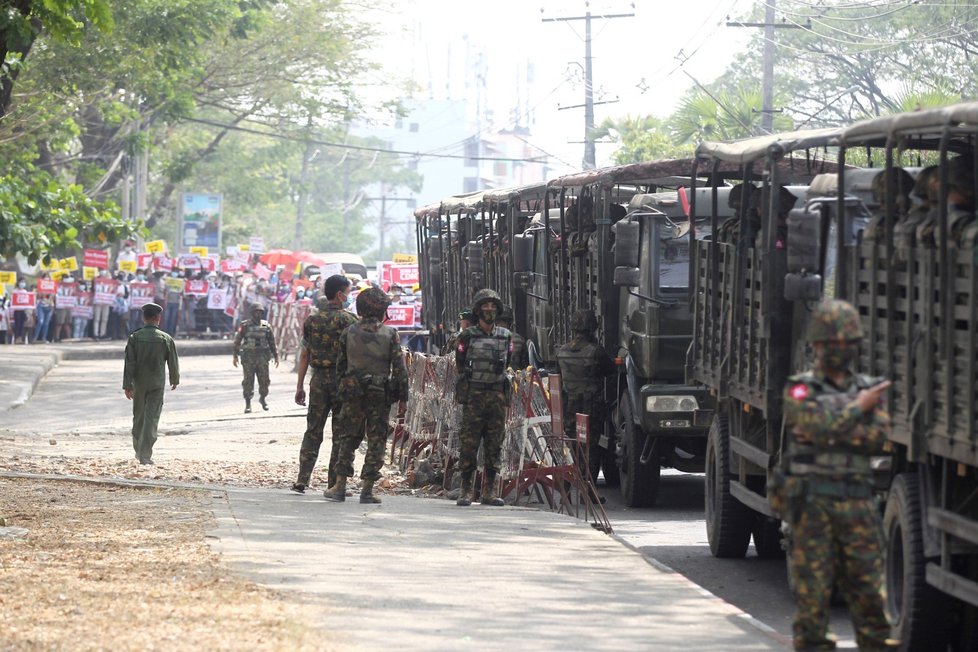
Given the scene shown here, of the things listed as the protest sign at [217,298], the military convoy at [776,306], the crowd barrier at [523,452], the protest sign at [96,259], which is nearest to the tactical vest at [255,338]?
the military convoy at [776,306]

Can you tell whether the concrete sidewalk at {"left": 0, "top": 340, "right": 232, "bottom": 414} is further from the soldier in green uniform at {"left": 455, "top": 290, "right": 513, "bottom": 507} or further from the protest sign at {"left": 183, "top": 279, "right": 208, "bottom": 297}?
the soldier in green uniform at {"left": 455, "top": 290, "right": 513, "bottom": 507}

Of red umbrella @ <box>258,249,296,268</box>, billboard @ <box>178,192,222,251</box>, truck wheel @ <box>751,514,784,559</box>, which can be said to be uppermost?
billboard @ <box>178,192,222,251</box>

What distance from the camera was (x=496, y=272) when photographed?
22219mm

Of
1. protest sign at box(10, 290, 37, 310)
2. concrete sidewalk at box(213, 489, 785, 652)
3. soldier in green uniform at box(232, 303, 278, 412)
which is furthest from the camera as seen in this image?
protest sign at box(10, 290, 37, 310)

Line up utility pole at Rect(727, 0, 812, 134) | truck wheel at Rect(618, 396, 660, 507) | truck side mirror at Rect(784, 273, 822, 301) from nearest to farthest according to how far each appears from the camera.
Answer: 1. truck side mirror at Rect(784, 273, 822, 301)
2. truck wheel at Rect(618, 396, 660, 507)
3. utility pole at Rect(727, 0, 812, 134)

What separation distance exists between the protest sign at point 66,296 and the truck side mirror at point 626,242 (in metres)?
30.3

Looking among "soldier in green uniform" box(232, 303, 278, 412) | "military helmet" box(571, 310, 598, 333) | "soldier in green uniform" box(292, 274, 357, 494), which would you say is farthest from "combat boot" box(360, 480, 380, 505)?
"soldier in green uniform" box(232, 303, 278, 412)

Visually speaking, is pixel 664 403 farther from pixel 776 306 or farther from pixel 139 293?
pixel 139 293

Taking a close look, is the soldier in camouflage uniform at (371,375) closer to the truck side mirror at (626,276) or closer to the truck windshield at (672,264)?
the truck side mirror at (626,276)

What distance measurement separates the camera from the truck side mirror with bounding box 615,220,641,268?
14.3m

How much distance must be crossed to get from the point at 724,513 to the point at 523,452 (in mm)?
2944

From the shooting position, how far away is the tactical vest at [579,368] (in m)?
Result: 15.9

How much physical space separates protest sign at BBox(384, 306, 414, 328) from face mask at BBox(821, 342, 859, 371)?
2599 centimetres

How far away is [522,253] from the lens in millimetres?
19906
